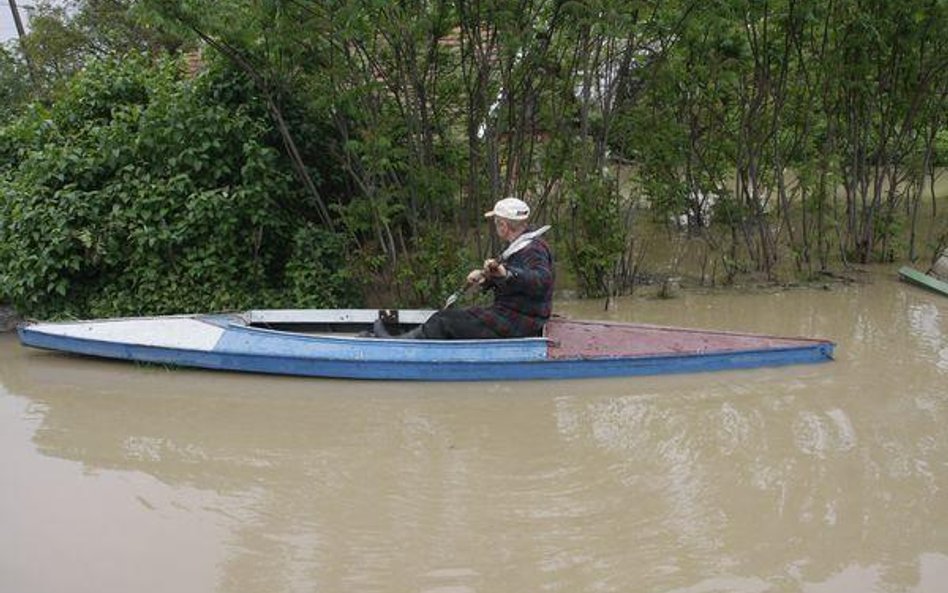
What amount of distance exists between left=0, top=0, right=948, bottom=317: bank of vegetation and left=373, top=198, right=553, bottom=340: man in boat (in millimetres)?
1795

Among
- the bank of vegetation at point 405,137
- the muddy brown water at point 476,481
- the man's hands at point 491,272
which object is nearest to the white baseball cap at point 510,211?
the man's hands at point 491,272

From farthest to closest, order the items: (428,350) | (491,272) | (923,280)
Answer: (923,280) → (428,350) → (491,272)

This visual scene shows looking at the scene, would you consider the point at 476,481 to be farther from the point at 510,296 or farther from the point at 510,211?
the point at 510,211

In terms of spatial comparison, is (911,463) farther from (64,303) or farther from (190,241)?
(64,303)

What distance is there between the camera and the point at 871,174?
11453 millimetres

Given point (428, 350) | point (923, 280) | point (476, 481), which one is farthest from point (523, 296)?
point (923, 280)

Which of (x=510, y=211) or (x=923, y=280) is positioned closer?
(x=510, y=211)

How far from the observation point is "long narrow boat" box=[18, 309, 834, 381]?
21.2 feet

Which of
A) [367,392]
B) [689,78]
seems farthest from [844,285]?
[367,392]

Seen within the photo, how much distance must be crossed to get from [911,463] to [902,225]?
745 centimetres

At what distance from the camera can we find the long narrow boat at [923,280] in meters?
9.55

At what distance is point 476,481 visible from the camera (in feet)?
15.9

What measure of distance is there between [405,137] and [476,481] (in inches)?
178

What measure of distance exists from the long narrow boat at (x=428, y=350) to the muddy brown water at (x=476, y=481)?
12cm
